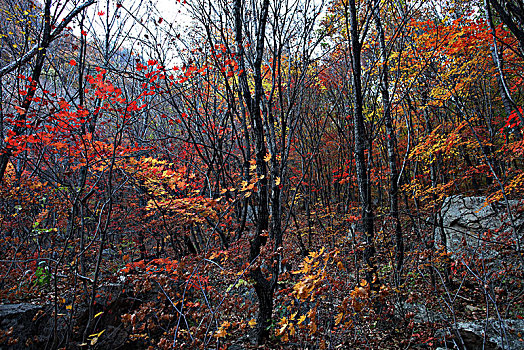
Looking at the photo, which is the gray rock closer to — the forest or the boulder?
the forest

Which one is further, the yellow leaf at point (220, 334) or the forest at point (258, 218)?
the forest at point (258, 218)

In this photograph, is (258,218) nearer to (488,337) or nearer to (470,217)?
(488,337)

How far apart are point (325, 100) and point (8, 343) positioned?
40.8 ft

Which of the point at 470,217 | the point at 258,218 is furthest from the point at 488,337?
the point at 470,217

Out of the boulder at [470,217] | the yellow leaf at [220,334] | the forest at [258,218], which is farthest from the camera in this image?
the boulder at [470,217]

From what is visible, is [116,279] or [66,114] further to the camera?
[116,279]

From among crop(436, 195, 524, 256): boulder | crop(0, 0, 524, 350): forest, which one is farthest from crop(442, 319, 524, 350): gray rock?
crop(436, 195, 524, 256): boulder

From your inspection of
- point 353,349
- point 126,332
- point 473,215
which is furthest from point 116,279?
point 473,215

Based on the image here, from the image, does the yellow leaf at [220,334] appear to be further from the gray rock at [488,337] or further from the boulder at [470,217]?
the boulder at [470,217]

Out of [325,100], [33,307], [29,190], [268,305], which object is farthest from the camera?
[325,100]

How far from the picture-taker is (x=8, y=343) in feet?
13.0

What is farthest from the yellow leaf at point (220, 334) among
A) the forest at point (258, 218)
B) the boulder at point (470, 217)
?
the boulder at point (470, 217)

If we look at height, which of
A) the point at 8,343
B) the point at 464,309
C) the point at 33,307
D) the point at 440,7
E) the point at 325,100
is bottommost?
the point at 464,309

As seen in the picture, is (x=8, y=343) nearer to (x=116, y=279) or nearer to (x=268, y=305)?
(x=116, y=279)
